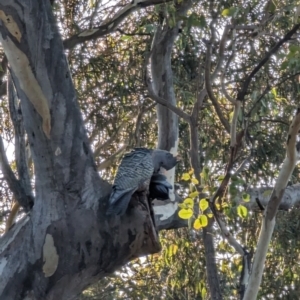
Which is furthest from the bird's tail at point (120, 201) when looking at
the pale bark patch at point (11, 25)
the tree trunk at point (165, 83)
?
the tree trunk at point (165, 83)

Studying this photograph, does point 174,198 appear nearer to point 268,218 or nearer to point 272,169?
point 268,218

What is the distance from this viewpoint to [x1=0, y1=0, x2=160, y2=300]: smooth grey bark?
2.17 metres

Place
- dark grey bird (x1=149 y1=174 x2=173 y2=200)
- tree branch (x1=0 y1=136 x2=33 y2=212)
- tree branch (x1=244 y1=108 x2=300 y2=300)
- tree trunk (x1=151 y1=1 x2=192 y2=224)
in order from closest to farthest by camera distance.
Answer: tree branch (x1=244 y1=108 x2=300 y2=300) < dark grey bird (x1=149 y1=174 x2=173 y2=200) < tree branch (x1=0 y1=136 x2=33 y2=212) < tree trunk (x1=151 y1=1 x2=192 y2=224)

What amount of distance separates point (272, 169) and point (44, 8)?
2.34 metres

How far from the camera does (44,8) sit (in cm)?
224

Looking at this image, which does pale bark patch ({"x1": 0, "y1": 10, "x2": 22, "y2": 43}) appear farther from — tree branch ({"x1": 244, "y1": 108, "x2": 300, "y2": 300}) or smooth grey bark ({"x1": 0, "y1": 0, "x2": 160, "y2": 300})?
tree branch ({"x1": 244, "y1": 108, "x2": 300, "y2": 300})

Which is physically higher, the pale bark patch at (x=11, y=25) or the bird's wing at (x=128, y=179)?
the pale bark patch at (x=11, y=25)

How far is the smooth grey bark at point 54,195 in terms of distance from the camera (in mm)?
2174

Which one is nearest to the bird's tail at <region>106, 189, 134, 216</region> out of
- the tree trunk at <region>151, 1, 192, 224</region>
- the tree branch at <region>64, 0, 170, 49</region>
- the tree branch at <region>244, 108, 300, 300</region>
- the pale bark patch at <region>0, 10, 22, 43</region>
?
the tree branch at <region>244, 108, 300, 300</region>

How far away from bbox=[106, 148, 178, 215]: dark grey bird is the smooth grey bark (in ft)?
0.15

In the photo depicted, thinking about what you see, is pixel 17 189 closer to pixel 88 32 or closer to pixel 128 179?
pixel 128 179

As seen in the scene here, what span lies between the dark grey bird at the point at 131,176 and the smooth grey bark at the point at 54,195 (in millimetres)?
46

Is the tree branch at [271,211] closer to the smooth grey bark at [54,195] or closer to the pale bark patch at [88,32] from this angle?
the smooth grey bark at [54,195]

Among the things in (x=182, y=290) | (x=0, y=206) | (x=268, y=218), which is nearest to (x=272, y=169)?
(x=182, y=290)
